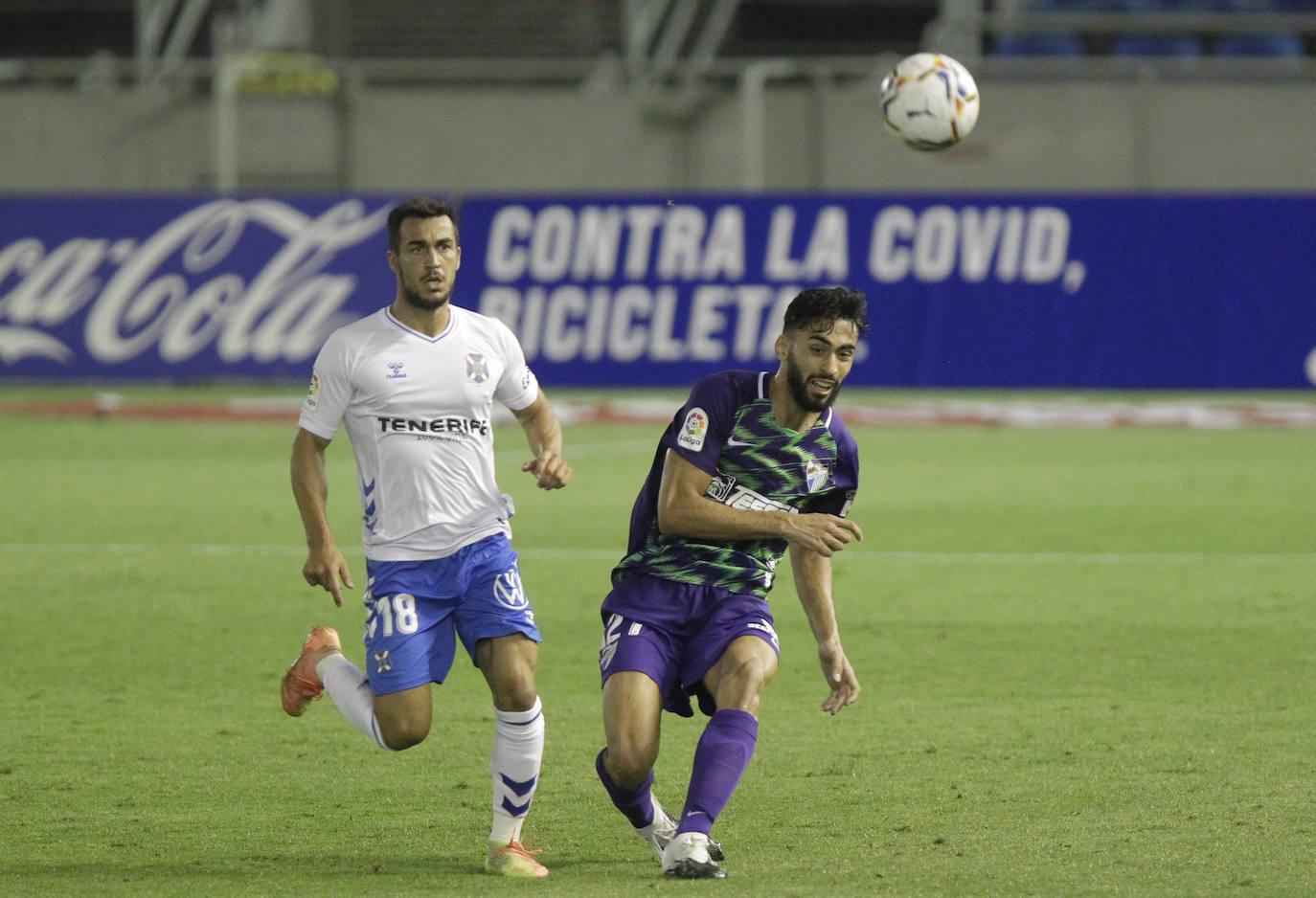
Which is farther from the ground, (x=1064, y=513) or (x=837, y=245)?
(x=837, y=245)

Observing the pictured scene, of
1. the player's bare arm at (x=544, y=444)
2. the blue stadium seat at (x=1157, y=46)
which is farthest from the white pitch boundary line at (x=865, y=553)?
the blue stadium seat at (x=1157, y=46)

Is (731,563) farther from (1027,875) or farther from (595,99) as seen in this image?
(595,99)

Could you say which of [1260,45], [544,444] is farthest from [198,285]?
[544,444]

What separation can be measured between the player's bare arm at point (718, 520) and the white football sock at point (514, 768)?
28.2 inches

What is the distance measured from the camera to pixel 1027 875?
17.4 ft

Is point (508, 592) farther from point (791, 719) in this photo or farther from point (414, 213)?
point (791, 719)

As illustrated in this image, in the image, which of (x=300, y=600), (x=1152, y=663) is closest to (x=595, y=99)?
(x=300, y=600)

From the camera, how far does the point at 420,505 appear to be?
5.79 m

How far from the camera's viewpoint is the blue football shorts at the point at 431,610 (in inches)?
225

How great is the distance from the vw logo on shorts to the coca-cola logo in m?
16.7

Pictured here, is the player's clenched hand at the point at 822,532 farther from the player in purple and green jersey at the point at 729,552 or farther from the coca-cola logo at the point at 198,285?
the coca-cola logo at the point at 198,285

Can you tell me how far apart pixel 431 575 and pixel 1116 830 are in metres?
2.26

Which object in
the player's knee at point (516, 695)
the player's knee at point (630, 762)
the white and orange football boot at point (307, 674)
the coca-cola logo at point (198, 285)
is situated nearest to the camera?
the player's knee at point (630, 762)

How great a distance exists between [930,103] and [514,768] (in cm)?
723
